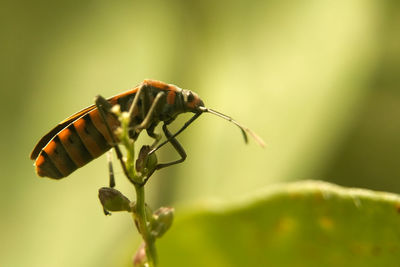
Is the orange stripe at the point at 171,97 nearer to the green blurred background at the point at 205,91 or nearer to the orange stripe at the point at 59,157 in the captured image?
the orange stripe at the point at 59,157

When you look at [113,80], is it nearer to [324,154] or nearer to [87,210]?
[87,210]

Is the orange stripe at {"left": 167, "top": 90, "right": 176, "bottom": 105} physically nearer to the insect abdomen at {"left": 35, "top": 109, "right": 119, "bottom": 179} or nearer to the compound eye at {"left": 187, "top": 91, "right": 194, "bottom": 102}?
the compound eye at {"left": 187, "top": 91, "right": 194, "bottom": 102}

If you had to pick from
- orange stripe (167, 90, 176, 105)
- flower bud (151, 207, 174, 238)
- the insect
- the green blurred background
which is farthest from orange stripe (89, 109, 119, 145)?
the green blurred background

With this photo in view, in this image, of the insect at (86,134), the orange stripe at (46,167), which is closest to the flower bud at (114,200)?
the insect at (86,134)

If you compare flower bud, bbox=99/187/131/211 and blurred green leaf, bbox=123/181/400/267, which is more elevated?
flower bud, bbox=99/187/131/211

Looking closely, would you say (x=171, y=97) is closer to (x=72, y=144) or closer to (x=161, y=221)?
(x=72, y=144)

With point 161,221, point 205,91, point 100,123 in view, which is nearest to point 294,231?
point 161,221

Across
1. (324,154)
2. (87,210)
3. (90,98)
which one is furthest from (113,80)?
(324,154)

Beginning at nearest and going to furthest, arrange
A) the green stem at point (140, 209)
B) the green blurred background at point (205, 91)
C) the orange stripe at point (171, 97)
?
1. the green stem at point (140, 209)
2. the orange stripe at point (171, 97)
3. the green blurred background at point (205, 91)
